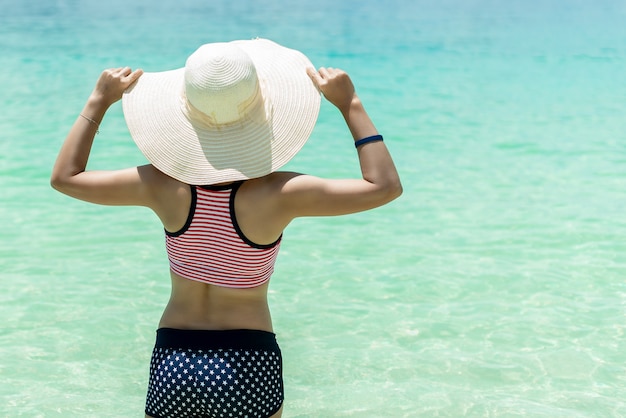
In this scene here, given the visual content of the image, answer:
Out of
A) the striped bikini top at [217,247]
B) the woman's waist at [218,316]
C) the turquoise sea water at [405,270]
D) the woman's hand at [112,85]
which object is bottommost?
the turquoise sea water at [405,270]

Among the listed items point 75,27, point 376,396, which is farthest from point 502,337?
point 75,27

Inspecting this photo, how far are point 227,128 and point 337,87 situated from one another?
1.03 feet

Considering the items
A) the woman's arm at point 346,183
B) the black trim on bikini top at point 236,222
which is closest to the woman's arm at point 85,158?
the black trim on bikini top at point 236,222

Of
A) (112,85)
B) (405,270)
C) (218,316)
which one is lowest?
(405,270)

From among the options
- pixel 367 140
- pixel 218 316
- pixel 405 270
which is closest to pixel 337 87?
pixel 367 140

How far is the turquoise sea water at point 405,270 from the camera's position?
4.13 m

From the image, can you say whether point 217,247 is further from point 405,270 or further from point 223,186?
point 405,270

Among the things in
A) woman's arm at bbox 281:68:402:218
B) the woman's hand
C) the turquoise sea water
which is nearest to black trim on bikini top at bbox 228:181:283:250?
woman's arm at bbox 281:68:402:218

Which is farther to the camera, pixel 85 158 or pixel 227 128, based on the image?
pixel 85 158

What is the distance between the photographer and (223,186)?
233 centimetres

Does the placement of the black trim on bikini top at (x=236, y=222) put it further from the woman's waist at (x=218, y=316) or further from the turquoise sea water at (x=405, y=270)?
the turquoise sea water at (x=405, y=270)

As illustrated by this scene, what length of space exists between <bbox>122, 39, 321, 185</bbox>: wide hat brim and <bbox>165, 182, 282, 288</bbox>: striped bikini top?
Result: 0.24ft

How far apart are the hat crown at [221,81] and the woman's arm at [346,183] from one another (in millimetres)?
226

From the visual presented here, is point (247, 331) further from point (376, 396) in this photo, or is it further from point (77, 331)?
point (77, 331)
